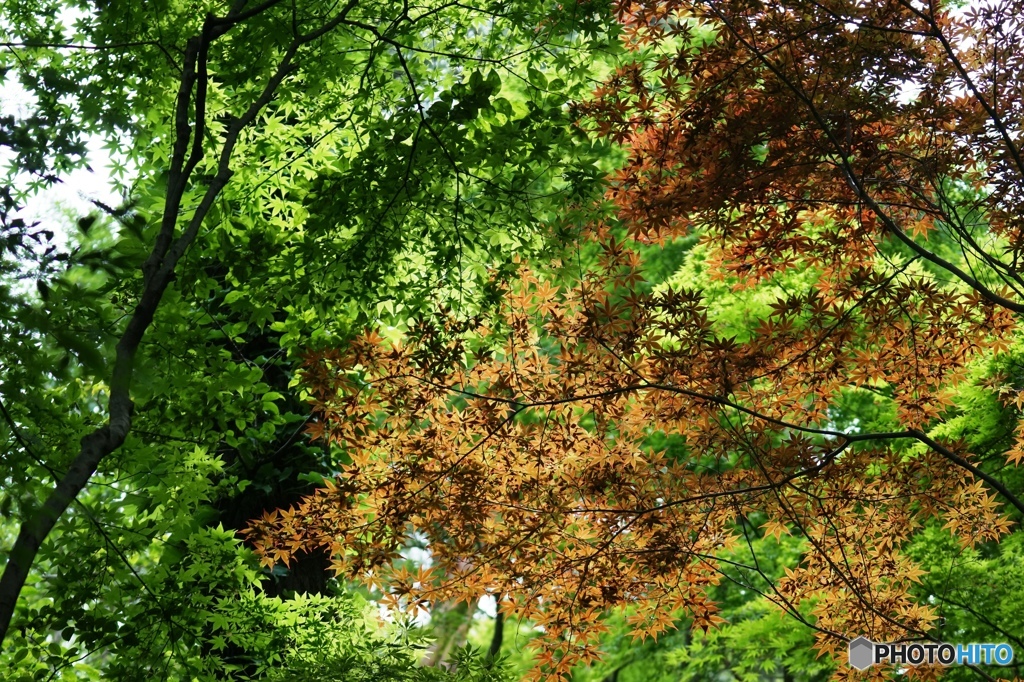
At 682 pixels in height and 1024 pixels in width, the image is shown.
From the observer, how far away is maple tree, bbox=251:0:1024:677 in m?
4.46

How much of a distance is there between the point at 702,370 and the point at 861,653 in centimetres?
201

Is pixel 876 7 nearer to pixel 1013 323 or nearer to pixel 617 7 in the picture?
pixel 617 7

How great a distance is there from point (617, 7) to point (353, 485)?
113 inches

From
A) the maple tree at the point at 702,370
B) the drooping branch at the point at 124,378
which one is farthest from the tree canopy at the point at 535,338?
the drooping branch at the point at 124,378

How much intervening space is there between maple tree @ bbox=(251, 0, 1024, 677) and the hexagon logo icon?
0.25ft

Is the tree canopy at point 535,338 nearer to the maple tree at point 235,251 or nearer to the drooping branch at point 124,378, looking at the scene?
the maple tree at point 235,251

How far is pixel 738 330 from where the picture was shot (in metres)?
8.45

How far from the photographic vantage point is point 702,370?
4648mm

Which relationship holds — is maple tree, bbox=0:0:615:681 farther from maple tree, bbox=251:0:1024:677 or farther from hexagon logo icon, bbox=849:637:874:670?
hexagon logo icon, bbox=849:637:874:670

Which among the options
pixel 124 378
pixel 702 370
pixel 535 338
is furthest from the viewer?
pixel 535 338

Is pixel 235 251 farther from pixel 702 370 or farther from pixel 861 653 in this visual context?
pixel 861 653

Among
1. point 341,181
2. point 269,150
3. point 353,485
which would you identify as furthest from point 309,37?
point 353,485

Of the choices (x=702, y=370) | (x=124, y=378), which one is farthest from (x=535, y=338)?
(x=124, y=378)

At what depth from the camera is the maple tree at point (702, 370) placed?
446cm
